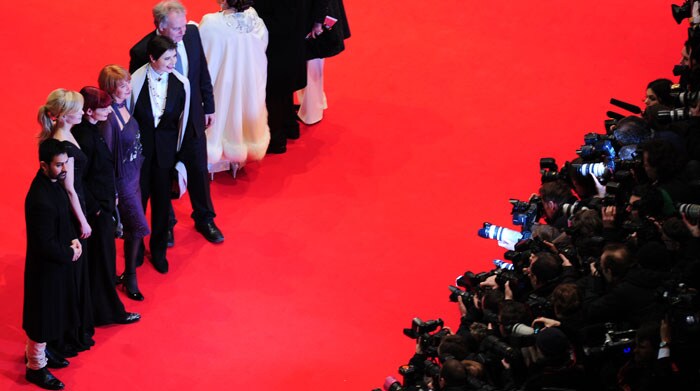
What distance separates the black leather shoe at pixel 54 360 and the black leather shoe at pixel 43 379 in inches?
4.5

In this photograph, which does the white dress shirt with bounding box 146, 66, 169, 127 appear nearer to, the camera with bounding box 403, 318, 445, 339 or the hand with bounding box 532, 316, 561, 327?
the camera with bounding box 403, 318, 445, 339

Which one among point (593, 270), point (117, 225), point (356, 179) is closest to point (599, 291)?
point (593, 270)

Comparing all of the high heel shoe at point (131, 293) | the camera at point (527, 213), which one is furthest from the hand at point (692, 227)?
the high heel shoe at point (131, 293)

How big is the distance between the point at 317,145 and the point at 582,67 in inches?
101

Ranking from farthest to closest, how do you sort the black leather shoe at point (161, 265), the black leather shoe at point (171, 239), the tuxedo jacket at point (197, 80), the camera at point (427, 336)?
the black leather shoe at point (171, 239)
the black leather shoe at point (161, 265)
the tuxedo jacket at point (197, 80)
the camera at point (427, 336)

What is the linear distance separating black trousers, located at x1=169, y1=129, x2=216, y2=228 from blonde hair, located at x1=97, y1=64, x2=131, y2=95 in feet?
2.73

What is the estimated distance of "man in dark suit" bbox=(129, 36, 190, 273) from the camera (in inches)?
263

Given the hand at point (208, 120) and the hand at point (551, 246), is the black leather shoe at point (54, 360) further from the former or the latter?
the hand at point (551, 246)

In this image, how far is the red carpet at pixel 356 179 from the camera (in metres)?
6.52

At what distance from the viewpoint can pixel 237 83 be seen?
785 cm

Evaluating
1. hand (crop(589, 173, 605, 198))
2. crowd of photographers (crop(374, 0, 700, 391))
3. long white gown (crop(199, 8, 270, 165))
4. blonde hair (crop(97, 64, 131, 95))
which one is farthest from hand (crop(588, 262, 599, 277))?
long white gown (crop(199, 8, 270, 165))

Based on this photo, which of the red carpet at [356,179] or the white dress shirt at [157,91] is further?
the white dress shirt at [157,91]

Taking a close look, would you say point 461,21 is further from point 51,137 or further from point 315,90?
point 51,137

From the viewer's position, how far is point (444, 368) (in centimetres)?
482
